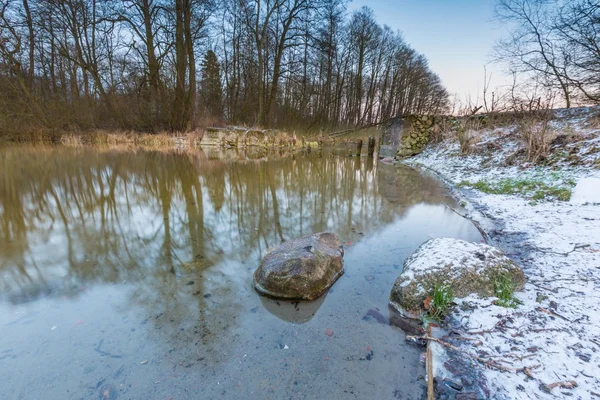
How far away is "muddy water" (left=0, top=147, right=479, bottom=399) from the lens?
5.32 ft

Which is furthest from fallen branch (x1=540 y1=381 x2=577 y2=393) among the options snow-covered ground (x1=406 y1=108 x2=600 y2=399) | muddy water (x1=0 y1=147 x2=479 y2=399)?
muddy water (x1=0 y1=147 x2=479 y2=399)

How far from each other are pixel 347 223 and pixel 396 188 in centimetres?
A: 319

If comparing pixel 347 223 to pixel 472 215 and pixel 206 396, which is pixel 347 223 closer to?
pixel 472 215

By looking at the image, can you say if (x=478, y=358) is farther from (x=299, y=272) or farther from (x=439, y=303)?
(x=299, y=272)

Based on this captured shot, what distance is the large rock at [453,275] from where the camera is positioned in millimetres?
2258

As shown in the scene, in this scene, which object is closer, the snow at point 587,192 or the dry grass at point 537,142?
the snow at point 587,192

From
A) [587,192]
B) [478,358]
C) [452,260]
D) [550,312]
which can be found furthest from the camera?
[587,192]

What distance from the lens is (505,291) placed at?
2215mm

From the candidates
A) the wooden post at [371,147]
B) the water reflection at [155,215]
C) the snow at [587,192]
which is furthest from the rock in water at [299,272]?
the wooden post at [371,147]

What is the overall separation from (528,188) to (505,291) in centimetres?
435

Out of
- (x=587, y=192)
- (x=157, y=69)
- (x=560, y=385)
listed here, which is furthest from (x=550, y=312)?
(x=157, y=69)

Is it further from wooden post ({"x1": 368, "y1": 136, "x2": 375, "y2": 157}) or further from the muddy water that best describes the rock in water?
wooden post ({"x1": 368, "y1": 136, "x2": 375, "y2": 157})

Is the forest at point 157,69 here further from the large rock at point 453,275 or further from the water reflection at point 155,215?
the large rock at point 453,275

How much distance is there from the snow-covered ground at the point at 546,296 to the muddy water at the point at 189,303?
1.58ft
